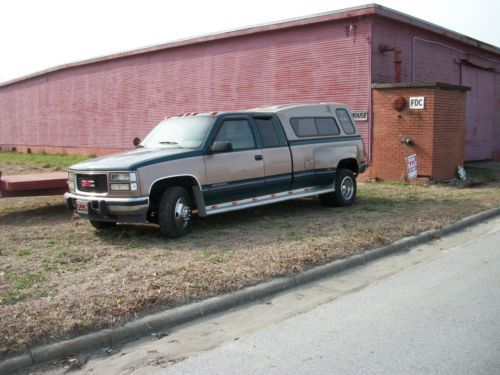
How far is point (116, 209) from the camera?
8.05 m

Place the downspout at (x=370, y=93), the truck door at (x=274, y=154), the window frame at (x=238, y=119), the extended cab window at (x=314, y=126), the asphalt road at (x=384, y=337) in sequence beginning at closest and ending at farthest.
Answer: the asphalt road at (x=384, y=337), the window frame at (x=238, y=119), the truck door at (x=274, y=154), the extended cab window at (x=314, y=126), the downspout at (x=370, y=93)

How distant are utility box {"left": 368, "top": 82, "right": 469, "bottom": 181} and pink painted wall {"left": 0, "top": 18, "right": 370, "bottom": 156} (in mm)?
566

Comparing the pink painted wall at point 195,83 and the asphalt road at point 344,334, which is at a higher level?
the pink painted wall at point 195,83

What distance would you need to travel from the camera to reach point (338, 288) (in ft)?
21.0

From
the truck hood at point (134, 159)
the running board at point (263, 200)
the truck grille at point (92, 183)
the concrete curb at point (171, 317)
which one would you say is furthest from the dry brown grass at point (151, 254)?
the truck hood at point (134, 159)

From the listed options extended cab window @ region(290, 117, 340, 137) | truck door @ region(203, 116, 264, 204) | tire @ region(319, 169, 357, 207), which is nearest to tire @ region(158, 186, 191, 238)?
truck door @ region(203, 116, 264, 204)

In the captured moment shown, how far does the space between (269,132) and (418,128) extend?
666cm

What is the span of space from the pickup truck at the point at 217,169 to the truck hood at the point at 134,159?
0.02 meters

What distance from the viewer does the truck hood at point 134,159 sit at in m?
8.09

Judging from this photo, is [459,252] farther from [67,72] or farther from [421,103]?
[67,72]

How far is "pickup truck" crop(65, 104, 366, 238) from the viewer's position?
320 inches

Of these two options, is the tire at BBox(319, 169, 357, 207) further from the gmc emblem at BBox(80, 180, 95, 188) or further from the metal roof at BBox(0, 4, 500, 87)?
the metal roof at BBox(0, 4, 500, 87)

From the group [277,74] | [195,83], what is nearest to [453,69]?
[277,74]

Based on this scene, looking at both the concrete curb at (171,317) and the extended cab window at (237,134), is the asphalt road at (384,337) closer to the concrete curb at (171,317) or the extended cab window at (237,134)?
the concrete curb at (171,317)
